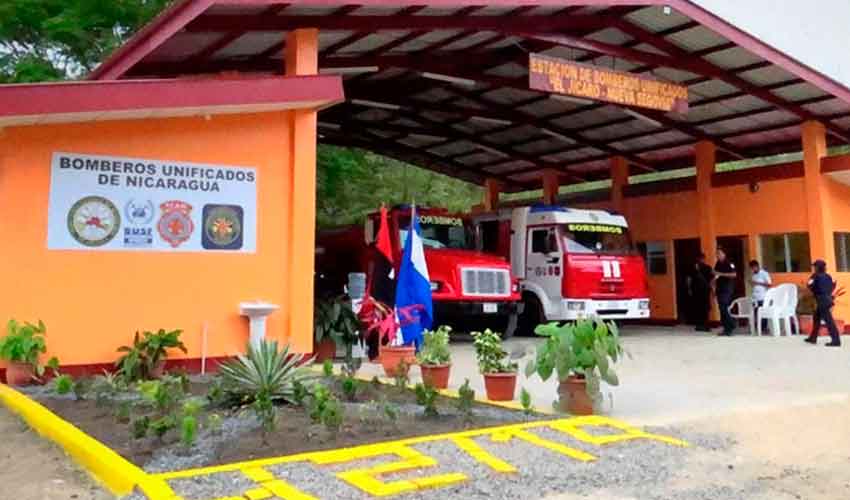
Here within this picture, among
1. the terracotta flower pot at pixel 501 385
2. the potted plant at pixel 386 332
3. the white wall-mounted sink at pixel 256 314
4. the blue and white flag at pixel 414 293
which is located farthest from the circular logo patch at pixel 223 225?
the terracotta flower pot at pixel 501 385

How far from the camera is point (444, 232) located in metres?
13.8

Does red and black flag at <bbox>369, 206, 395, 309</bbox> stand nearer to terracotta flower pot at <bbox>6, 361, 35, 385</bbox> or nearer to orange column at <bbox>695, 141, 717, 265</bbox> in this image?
terracotta flower pot at <bbox>6, 361, 35, 385</bbox>

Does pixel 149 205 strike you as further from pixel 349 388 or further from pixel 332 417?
pixel 332 417

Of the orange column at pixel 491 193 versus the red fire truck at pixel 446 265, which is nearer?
the red fire truck at pixel 446 265

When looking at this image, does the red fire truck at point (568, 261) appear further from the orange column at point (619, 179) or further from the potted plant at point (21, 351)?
the potted plant at point (21, 351)

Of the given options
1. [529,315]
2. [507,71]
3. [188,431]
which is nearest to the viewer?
[188,431]

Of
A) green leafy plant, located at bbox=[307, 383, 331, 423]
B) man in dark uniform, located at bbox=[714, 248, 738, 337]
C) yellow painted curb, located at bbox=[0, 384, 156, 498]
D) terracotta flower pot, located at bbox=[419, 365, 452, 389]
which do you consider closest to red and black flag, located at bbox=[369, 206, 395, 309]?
terracotta flower pot, located at bbox=[419, 365, 452, 389]

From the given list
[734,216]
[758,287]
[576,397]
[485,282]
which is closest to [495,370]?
[576,397]

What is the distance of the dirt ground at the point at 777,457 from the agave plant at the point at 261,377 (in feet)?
9.24

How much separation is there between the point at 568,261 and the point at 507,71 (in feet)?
12.7

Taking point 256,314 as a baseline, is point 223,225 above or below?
above

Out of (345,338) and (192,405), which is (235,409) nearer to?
(192,405)

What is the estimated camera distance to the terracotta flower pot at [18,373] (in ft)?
23.7

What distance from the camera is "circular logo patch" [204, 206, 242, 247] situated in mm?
8539
